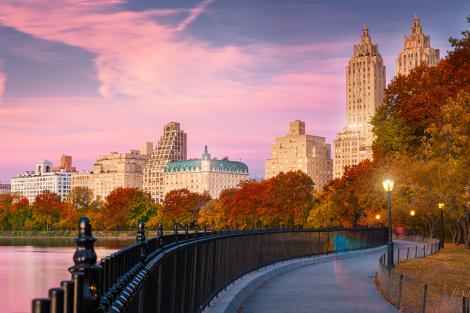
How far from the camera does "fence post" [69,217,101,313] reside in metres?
3.85

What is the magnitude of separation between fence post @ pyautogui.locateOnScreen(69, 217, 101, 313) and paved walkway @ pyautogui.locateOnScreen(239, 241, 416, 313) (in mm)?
16181

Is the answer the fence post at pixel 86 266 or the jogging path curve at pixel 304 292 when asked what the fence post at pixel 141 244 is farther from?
the jogging path curve at pixel 304 292

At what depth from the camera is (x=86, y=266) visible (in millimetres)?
4094

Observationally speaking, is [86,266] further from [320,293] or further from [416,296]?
[320,293]

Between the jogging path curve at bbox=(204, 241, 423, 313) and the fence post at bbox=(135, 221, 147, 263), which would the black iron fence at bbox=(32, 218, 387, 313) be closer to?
the fence post at bbox=(135, 221, 147, 263)

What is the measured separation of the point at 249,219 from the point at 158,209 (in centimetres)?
5154

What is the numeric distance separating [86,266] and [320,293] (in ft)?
70.6

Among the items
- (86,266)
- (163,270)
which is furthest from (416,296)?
(86,266)

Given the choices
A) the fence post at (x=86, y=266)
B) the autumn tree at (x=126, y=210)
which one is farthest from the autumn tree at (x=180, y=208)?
the fence post at (x=86, y=266)

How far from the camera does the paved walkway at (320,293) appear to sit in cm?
2097

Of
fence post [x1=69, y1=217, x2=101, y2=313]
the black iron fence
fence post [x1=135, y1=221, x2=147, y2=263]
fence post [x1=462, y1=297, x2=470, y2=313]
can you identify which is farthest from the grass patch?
fence post [x1=69, y1=217, x2=101, y2=313]

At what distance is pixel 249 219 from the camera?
5522 inches

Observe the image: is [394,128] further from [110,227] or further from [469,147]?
[110,227]

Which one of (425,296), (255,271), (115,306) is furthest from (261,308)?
(115,306)
